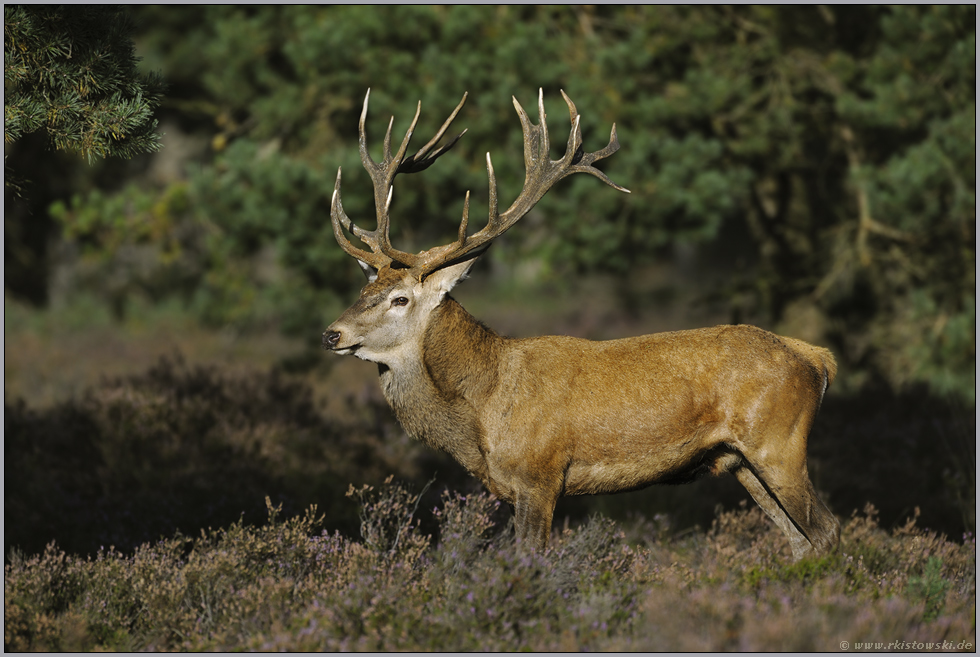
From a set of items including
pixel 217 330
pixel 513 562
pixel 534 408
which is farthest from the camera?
pixel 217 330

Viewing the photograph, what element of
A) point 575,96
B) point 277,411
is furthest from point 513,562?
point 575,96

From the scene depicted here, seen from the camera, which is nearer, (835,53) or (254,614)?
(254,614)

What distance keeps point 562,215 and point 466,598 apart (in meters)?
5.88

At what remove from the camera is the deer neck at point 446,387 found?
210 inches

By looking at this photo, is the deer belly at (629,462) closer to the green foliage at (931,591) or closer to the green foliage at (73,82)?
the green foliage at (931,591)

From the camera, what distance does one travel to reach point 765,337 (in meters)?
5.49

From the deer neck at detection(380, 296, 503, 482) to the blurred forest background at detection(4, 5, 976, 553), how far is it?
85.8 inches

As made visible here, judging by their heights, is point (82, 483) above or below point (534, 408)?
below

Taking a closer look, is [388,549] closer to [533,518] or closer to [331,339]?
[533,518]

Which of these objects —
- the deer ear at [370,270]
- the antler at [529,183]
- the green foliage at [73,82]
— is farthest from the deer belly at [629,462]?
the green foliage at [73,82]

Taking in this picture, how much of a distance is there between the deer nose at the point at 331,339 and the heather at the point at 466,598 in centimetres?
103

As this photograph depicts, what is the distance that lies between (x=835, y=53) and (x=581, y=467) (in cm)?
699

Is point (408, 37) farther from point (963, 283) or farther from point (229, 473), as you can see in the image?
point (963, 283)

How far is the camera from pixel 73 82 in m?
4.96
